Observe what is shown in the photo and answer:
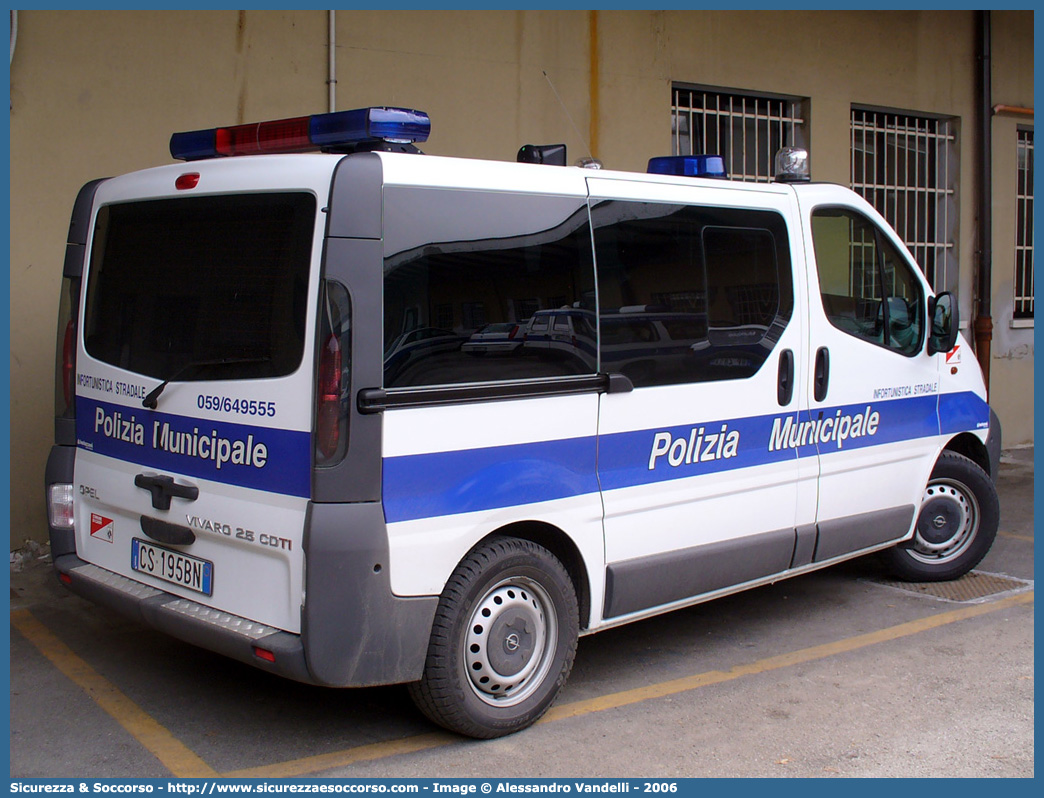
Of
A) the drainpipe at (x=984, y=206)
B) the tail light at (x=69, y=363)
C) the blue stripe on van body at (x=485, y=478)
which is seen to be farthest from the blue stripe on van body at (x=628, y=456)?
the drainpipe at (x=984, y=206)

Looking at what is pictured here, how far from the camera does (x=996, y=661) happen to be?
4.74 meters

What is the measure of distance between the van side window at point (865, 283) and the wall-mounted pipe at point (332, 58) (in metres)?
3.27

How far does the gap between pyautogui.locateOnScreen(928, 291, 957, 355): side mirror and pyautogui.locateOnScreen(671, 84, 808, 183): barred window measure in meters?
3.62

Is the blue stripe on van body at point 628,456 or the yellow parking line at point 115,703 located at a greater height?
the blue stripe on van body at point 628,456

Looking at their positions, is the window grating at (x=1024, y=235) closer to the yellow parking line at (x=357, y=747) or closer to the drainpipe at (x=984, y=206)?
the drainpipe at (x=984, y=206)

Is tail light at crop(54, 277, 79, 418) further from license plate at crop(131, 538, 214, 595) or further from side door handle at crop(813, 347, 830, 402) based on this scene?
side door handle at crop(813, 347, 830, 402)

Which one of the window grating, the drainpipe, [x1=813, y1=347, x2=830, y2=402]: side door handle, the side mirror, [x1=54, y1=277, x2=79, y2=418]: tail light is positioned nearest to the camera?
[x1=54, y1=277, x2=79, y2=418]: tail light

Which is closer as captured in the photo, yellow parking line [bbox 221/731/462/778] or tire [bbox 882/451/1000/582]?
yellow parking line [bbox 221/731/462/778]

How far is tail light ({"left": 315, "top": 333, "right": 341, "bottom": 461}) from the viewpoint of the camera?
3.39m

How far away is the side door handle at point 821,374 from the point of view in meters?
4.93

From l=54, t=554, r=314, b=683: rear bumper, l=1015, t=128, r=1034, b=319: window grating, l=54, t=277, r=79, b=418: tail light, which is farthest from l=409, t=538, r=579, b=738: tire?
l=1015, t=128, r=1034, b=319: window grating

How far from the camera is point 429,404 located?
358cm

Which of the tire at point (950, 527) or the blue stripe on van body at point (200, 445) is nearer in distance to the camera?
the blue stripe on van body at point (200, 445)

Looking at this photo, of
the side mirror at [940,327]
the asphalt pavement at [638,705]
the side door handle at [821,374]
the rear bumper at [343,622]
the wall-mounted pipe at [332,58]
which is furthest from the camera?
the wall-mounted pipe at [332,58]
